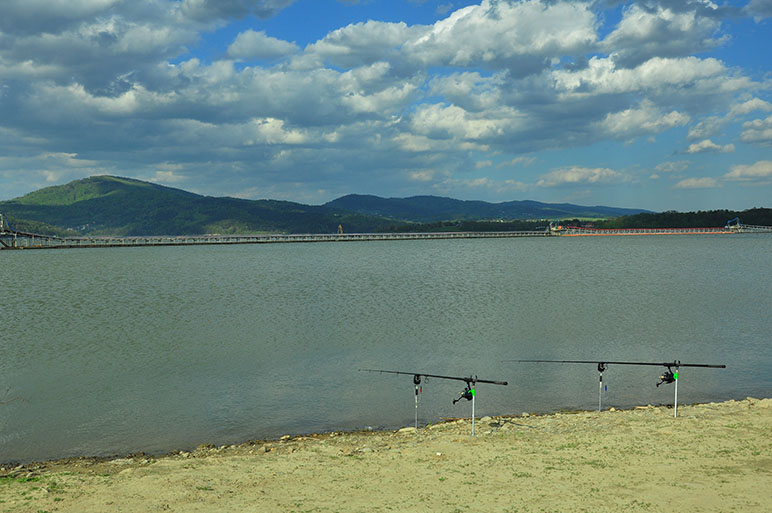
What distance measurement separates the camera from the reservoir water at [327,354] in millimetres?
23641

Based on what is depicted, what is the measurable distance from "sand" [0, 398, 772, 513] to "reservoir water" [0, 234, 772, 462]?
325cm

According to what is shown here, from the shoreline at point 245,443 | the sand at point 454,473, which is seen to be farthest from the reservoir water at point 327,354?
the sand at point 454,473

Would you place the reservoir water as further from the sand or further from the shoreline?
the sand

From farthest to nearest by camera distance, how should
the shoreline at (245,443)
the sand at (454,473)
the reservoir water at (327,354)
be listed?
the reservoir water at (327,354) < the shoreline at (245,443) < the sand at (454,473)

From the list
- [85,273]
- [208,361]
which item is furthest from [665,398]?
[85,273]

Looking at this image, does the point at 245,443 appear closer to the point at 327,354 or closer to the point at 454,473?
the point at 454,473

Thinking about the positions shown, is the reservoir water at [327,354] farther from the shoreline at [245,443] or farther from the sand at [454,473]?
the sand at [454,473]

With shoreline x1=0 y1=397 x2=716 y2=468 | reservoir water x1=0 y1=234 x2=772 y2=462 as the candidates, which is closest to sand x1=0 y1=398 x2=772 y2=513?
shoreline x1=0 y1=397 x2=716 y2=468

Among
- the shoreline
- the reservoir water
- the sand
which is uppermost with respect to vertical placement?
the sand

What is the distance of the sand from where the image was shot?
537 inches

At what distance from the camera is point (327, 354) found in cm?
3600

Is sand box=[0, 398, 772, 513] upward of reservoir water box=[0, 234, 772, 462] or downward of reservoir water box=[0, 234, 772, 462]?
upward

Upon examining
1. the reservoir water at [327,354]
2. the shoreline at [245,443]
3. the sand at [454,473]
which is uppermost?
the sand at [454,473]

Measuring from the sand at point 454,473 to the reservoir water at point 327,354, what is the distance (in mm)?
3252
